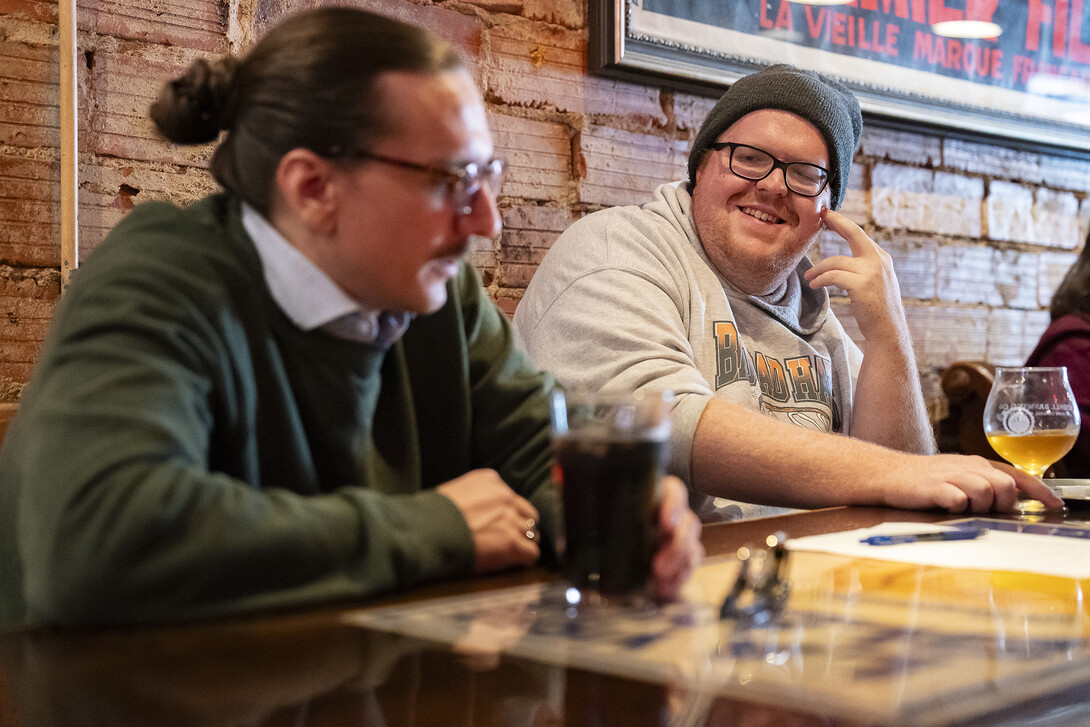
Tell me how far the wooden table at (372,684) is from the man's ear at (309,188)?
42cm

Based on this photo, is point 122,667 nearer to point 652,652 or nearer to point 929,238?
point 652,652

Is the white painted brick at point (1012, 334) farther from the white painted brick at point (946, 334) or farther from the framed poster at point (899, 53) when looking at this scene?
the framed poster at point (899, 53)

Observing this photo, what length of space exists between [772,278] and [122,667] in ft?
5.27

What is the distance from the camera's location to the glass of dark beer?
75cm

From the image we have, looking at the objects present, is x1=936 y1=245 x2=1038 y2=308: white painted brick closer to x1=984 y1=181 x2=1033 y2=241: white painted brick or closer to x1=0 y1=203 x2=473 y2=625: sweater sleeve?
x1=984 y1=181 x2=1033 y2=241: white painted brick

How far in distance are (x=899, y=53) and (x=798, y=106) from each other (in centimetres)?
102

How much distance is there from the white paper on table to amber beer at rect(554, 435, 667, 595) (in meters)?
0.35

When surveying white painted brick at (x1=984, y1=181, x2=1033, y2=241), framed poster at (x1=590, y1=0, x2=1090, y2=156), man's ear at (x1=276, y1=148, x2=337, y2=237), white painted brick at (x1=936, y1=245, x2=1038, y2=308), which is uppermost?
framed poster at (x1=590, y1=0, x2=1090, y2=156)

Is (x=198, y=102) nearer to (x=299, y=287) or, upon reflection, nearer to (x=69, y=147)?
(x=299, y=287)

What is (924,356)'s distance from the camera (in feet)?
9.89

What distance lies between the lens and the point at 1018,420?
1.47 m

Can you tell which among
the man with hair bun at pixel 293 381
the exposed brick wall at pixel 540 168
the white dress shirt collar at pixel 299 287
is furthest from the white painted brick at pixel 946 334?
the white dress shirt collar at pixel 299 287

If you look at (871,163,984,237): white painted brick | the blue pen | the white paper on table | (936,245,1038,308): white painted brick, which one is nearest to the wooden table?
the white paper on table

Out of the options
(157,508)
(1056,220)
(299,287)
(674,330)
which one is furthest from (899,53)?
(157,508)
